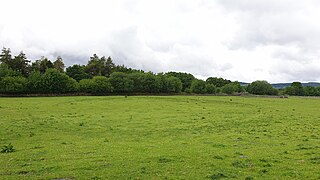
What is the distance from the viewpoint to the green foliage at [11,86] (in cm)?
10156

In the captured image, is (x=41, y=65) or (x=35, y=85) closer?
(x=35, y=85)

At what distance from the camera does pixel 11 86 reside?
102 metres

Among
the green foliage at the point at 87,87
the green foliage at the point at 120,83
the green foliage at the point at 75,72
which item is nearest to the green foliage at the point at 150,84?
the green foliage at the point at 120,83

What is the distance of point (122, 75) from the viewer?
5212 inches

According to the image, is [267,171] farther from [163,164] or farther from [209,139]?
[209,139]

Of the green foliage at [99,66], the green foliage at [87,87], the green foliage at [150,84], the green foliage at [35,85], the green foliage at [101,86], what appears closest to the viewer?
the green foliage at [35,85]

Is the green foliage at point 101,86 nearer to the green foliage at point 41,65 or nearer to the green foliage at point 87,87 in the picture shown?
the green foliage at point 87,87

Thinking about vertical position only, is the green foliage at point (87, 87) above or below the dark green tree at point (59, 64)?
below

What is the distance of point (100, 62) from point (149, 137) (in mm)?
173058

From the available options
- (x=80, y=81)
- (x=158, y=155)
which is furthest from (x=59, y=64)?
(x=158, y=155)

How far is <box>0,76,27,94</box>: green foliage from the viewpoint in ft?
333

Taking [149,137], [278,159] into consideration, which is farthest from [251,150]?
[149,137]

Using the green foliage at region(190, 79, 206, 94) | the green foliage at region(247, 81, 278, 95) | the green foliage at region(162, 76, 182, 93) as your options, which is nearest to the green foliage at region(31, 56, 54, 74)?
the green foliage at region(162, 76, 182, 93)

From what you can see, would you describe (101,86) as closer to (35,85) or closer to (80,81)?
(80,81)
